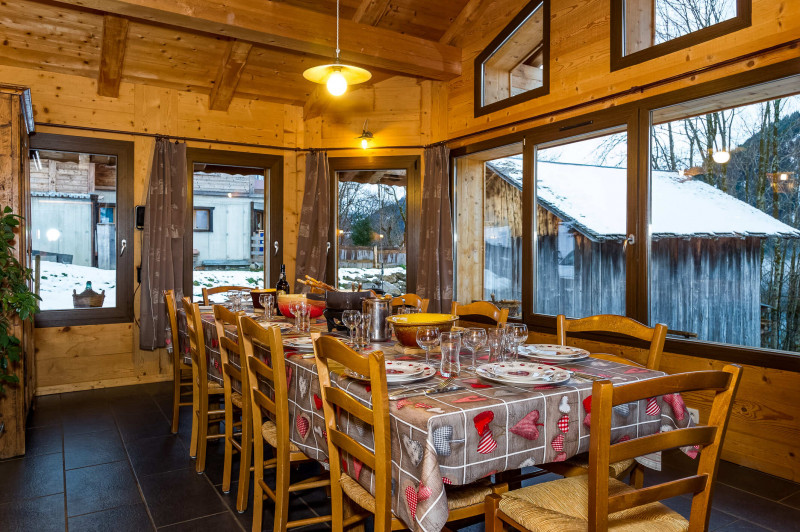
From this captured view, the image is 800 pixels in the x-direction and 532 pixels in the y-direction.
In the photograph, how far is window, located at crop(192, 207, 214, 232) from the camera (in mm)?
5475

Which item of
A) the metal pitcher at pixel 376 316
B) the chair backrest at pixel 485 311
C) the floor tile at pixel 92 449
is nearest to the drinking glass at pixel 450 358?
the metal pitcher at pixel 376 316

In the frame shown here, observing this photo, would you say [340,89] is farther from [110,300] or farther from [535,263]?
[110,300]

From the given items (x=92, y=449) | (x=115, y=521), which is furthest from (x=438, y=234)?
(x=115, y=521)

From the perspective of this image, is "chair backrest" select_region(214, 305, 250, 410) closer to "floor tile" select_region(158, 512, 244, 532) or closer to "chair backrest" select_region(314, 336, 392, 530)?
"floor tile" select_region(158, 512, 244, 532)

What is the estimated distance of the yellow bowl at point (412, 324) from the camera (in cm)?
208

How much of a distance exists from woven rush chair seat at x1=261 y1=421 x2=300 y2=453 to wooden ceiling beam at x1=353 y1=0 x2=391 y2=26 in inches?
130

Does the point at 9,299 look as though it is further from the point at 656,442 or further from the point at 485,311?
the point at 656,442

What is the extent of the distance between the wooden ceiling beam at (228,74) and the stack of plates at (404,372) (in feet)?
11.3

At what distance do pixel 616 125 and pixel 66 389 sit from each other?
15.2 feet

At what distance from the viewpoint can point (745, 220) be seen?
2.96 meters

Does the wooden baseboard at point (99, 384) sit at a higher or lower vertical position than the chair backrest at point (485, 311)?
lower

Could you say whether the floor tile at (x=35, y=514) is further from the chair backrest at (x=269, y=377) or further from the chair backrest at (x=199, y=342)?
the chair backrest at (x=269, y=377)

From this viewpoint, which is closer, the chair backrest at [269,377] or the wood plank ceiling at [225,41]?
the chair backrest at [269,377]

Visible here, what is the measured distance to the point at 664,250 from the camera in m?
3.30
